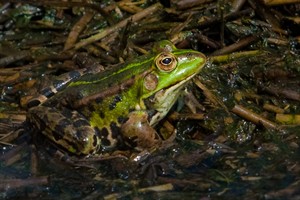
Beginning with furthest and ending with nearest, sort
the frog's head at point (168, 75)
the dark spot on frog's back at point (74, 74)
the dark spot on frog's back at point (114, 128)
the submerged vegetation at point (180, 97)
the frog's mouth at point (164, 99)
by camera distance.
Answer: the dark spot on frog's back at point (74, 74) < the dark spot on frog's back at point (114, 128) < the frog's mouth at point (164, 99) < the frog's head at point (168, 75) < the submerged vegetation at point (180, 97)

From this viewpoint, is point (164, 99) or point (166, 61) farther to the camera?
point (164, 99)

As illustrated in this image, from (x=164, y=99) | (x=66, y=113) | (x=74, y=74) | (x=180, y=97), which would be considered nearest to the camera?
(x=164, y=99)

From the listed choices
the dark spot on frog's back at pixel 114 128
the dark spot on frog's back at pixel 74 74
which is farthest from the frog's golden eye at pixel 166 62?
the dark spot on frog's back at pixel 74 74

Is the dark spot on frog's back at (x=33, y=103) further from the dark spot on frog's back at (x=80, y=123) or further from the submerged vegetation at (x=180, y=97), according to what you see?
the dark spot on frog's back at (x=80, y=123)

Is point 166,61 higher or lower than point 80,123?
higher

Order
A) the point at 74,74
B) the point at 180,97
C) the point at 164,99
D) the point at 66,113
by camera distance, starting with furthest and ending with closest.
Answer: the point at 74,74 → the point at 180,97 → the point at 66,113 → the point at 164,99

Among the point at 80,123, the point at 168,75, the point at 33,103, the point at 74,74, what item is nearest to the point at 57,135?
the point at 80,123

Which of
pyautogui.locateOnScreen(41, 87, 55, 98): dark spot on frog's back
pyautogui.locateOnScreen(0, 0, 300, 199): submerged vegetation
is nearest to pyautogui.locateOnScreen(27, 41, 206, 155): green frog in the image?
pyautogui.locateOnScreen(0, 0, 300, 199): submerged vegetation

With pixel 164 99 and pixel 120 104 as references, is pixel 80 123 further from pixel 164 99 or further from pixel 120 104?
pixel 164 99
